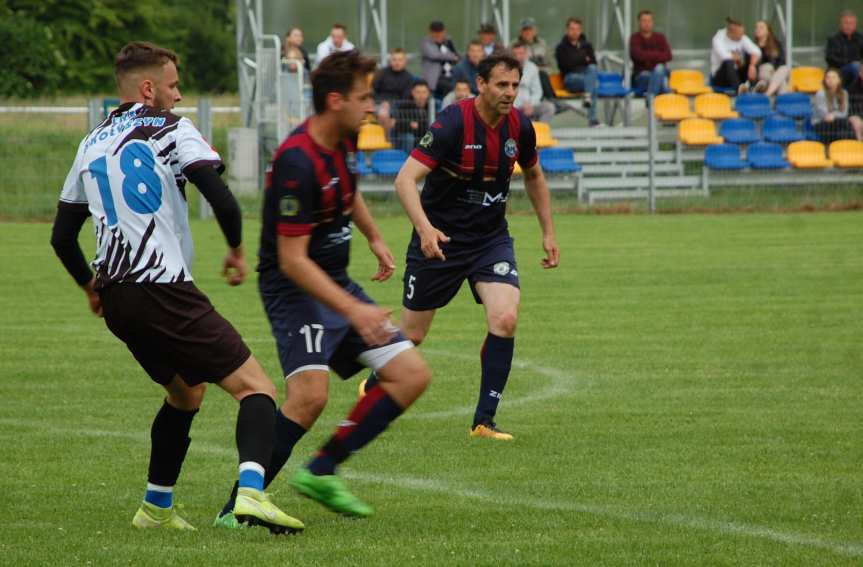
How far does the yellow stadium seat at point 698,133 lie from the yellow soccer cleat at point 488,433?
18.2 m

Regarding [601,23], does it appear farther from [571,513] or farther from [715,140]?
[571,513]

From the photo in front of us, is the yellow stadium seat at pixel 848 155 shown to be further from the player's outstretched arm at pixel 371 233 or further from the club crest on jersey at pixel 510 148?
the player's outstretched arm at pixel 371 233

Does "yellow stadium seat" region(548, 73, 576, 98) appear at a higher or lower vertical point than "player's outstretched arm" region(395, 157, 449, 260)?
higher

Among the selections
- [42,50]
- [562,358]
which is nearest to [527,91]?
[562,358]

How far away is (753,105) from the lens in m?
25.8

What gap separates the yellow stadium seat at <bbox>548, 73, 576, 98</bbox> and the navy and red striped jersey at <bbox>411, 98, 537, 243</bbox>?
1837 cm

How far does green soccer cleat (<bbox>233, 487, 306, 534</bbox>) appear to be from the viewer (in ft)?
17.7

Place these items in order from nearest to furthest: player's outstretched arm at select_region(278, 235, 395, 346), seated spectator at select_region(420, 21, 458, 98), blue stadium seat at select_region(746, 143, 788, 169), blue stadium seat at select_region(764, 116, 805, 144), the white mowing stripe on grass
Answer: player's outstretched arm at select_region(278, 235, 395, 346) < the white mowing stripe on grass < blue stadium seat at select_region(746, 143, 788, 169) < seated spectator at select_region(420, 21, 458, 98) < blue stadium seat at select_region(764, 116, 805, 144)

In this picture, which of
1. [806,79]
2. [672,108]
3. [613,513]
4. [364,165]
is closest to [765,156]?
[672,108]

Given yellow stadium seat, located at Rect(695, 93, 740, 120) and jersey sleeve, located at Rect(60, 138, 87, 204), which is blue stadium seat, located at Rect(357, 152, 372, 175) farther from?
jersey sleeve, located at Rect(60, 138, 87, 204)

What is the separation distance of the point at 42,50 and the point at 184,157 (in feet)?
143

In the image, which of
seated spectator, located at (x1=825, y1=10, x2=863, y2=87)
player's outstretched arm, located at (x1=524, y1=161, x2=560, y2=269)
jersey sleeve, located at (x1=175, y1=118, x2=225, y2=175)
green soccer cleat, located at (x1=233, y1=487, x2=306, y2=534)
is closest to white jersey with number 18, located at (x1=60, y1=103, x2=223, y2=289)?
jersey sleeve, located at (x1=175, y1=118, x2=225, y2=175)

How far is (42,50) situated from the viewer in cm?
4691

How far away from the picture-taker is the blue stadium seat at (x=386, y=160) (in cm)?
2330
